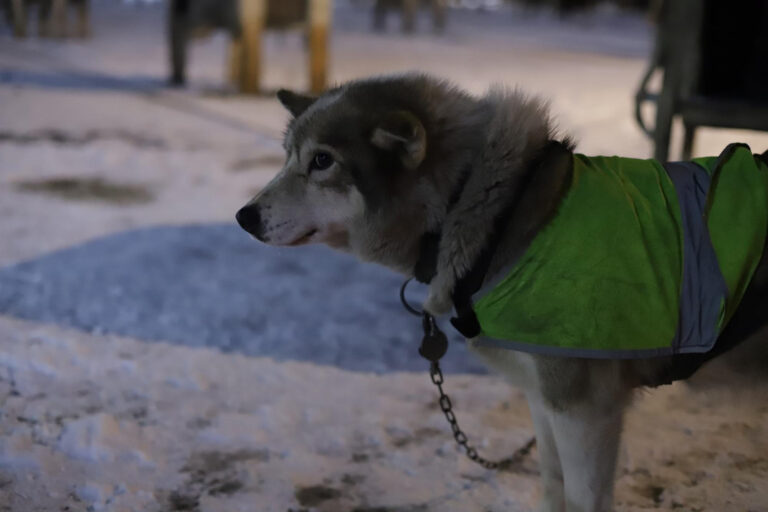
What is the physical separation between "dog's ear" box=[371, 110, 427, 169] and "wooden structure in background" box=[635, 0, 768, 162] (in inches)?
104

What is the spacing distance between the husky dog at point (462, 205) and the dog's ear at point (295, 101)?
0.18m

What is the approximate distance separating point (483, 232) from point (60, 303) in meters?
2.38

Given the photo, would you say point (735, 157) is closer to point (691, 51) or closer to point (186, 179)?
point (691, 51)

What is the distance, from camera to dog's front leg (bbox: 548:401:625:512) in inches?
69.7

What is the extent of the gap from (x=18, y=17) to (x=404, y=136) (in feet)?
45.7

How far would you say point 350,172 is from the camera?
6.25ft

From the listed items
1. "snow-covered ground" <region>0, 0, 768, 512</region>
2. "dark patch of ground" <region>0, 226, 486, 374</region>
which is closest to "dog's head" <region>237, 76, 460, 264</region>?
"snow-covered ground" <region>0, 0, 768, 512</region>

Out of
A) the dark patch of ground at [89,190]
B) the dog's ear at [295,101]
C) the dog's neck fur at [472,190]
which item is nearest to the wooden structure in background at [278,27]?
the dark patch of ground at [89,190]

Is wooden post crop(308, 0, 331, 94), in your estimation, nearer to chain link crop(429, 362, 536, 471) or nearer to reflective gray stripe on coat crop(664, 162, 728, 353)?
chain link crop(429, 362, 536, 471)

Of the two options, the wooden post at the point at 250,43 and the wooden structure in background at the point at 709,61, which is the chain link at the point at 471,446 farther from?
the wooden post at the point at 250,43

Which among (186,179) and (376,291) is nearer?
(376,291)

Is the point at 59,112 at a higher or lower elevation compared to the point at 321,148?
lower

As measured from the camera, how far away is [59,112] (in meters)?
7.72

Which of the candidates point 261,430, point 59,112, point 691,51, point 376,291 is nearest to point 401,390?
point 261,430
